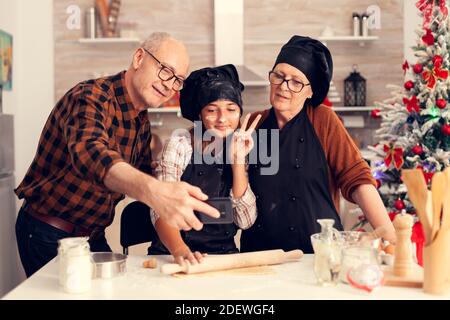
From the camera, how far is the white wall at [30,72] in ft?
17.6

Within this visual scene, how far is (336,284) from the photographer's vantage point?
165cm

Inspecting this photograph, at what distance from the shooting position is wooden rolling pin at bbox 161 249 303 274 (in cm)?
176

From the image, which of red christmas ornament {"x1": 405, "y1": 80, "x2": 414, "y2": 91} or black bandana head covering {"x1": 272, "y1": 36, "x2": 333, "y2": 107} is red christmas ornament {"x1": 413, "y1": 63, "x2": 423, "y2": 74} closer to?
red christmas ornament {"x1": 405, "y1": 80, "x2": 414, "y2": 91}

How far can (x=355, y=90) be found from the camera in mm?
5738

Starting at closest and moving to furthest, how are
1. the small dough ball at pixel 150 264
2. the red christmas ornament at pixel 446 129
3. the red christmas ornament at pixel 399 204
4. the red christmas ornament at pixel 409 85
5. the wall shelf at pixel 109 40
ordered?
1. the small dough ball at pixel 150 264
2. the red christmas ornament at pixel 446 129
3. the red christmas ornament at pixel 399 204
4. the red christmas ornament at pixel 409 85
5. the wall shelf at pixel 109 40

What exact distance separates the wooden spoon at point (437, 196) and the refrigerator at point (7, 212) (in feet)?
10.4

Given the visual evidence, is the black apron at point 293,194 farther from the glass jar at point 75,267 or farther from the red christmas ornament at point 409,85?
the red christmas ornament at point 409,85

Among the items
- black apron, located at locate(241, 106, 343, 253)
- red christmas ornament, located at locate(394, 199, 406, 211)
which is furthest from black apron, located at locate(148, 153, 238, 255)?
red christmas ornament, located at locate(394, 199, 406, 211)

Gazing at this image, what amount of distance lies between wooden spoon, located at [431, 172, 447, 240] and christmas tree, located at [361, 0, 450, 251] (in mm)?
2544

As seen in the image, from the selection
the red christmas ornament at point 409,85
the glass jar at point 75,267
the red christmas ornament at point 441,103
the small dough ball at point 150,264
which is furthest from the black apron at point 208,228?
the red christmas ornament at point 409,85

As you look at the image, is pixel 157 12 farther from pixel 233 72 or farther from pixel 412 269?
pixel 412 269

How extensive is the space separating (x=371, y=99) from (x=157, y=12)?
222 cm
